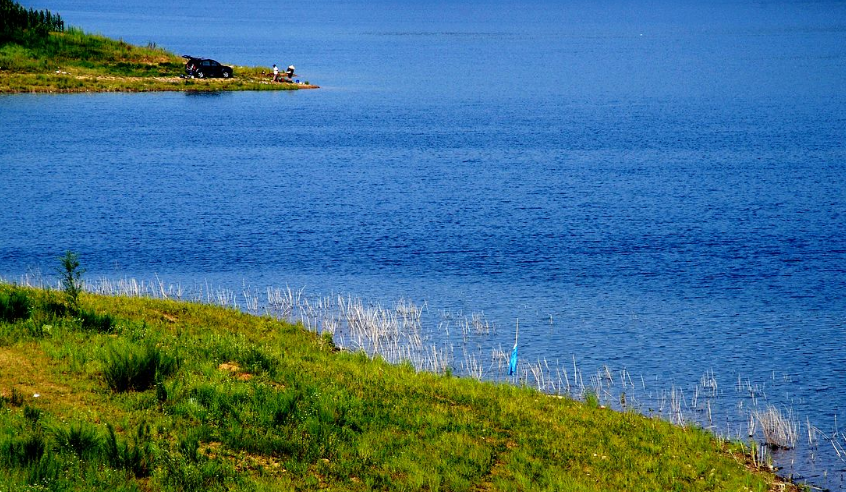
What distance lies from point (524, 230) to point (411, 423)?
105 feet

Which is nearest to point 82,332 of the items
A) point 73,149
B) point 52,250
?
point 52,250

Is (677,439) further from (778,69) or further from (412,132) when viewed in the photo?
(778,69)

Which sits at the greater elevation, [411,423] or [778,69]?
[778,69]

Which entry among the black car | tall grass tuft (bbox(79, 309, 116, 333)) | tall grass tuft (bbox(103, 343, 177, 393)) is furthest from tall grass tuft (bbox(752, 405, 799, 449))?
the black car

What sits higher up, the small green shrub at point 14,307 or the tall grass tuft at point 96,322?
the small green shrub at point 14,307

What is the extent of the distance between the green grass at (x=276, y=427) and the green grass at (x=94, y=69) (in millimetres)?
87768

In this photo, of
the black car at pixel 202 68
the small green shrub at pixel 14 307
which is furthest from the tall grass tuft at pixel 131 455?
the black car at pixel 202 68

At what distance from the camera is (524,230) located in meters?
50.5

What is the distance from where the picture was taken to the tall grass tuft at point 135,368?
18.2m

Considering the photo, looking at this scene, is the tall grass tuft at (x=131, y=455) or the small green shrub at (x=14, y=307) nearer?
the tall grass tuft at (x=131, y=455)

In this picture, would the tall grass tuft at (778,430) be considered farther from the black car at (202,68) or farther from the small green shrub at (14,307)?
the black car at (202,68)

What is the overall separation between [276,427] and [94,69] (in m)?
100

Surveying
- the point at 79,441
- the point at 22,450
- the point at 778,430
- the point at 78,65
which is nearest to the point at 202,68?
the point at 78,65

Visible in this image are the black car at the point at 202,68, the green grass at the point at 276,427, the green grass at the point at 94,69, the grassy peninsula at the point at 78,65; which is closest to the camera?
the green grass at the point at 276,427
